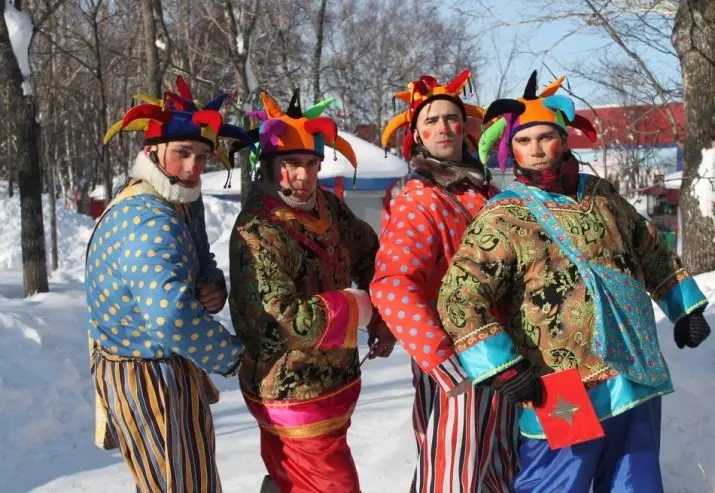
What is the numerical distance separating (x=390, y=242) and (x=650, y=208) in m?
20.1

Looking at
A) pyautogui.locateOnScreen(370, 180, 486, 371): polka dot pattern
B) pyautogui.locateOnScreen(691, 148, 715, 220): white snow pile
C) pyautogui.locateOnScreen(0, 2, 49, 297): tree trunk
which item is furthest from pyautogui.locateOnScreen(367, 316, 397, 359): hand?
pyautogui.locateOnScreen(0, 2, 49, 297): tree trunk

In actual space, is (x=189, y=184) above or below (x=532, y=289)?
above

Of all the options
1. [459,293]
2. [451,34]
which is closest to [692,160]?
[459,293]

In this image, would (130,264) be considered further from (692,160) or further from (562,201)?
(692,160)

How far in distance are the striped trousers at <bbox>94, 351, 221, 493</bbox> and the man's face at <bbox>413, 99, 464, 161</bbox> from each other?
3.97 feet

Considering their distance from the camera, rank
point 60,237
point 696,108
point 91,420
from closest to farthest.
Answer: point 91,420 < point 696,108 < point 60,237

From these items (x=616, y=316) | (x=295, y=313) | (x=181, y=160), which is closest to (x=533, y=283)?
(x=616, y=316)

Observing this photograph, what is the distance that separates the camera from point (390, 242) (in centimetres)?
263

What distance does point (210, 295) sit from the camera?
104 inches

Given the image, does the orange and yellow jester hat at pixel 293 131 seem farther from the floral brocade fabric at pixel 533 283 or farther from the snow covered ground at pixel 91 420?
the snow covered ground at pixel 91 420

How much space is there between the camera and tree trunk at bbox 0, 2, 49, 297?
26.8 feet

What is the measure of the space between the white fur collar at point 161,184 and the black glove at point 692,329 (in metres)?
1.71

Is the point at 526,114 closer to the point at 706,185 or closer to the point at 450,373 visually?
the point at 450,373

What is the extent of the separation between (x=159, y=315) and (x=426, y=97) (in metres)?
1.35
